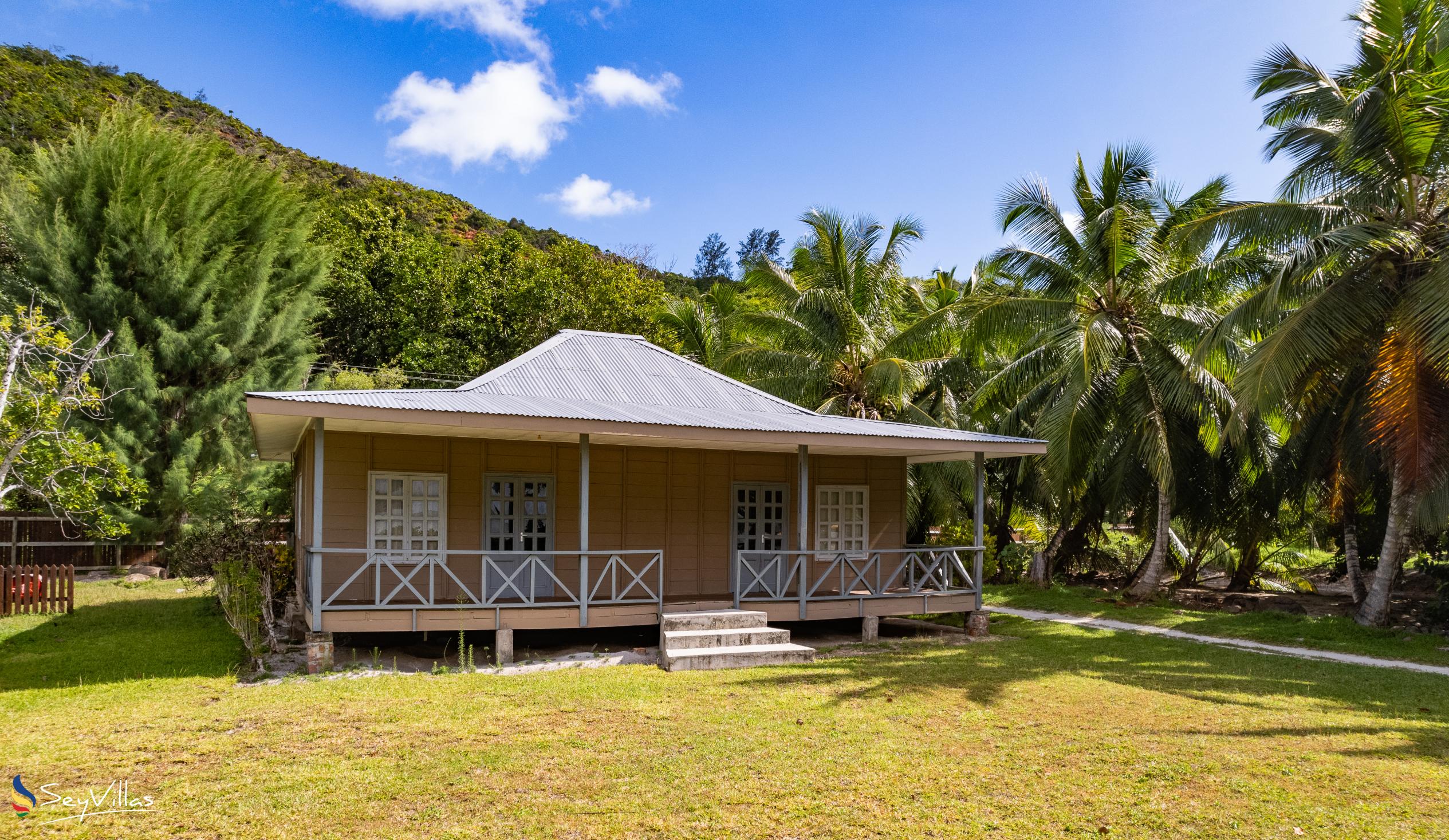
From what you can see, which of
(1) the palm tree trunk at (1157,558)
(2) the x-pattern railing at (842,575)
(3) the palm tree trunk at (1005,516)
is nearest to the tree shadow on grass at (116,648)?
(2) the x-pattern railing at (842,575)

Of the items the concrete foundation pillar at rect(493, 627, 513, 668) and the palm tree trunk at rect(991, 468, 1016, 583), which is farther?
the palm tree trunk at rect(991, 468, 1016, 583)

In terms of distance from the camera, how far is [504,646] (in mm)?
10797

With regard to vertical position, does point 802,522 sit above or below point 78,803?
above

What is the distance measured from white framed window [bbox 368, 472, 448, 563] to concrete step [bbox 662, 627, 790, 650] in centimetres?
327

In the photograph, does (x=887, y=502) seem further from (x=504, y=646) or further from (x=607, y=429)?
(x=504, y=646)

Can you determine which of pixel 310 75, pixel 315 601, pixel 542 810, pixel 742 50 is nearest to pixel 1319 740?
pixel 542 810

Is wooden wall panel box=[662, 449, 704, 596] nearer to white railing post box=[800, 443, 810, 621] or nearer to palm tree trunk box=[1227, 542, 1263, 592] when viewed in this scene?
white railing post box=[800, 443, 810, 621]

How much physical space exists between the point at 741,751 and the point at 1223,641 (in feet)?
34.2

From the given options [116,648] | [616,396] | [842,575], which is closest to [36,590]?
[116,648]

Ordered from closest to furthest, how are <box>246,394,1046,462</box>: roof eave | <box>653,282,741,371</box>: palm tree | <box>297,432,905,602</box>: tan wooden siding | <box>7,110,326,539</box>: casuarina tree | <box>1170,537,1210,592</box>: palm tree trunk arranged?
<box>246,394,1046,462</box>: roof eave → <box>297,432,905,602</box>: tan wooden siding → <box>7,110,326,539</box>: casuarina tree → <box>1170,537,1210,592</box>: palm tree trunk → <box>653,282,741,371</box>: palm tree

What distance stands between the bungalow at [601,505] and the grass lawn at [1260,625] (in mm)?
3207

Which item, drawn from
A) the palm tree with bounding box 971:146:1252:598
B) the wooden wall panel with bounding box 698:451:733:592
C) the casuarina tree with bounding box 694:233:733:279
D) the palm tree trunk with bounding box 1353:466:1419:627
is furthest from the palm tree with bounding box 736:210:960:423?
the casuarina tree with bounding box 694:233:733:279

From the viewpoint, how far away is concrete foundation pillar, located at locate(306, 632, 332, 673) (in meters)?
9.87

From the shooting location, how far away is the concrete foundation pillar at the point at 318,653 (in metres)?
9.87
